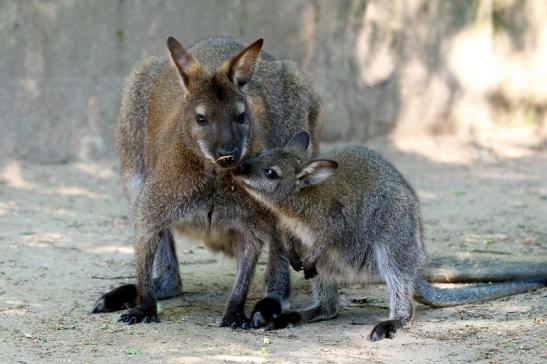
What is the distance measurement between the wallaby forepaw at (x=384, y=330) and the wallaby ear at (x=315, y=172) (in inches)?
37.6

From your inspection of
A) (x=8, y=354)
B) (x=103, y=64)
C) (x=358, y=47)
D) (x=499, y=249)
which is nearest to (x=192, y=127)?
(x=8, y=354)

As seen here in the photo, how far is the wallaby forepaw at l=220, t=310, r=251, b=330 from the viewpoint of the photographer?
21.9 feet

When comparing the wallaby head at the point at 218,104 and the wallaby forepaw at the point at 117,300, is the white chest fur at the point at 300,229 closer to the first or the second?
the wallaby head at the point at 218,104

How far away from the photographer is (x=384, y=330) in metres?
6.37

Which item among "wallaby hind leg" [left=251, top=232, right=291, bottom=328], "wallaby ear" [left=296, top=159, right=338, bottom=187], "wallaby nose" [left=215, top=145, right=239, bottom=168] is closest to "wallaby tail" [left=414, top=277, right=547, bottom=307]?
"wallaby hind leg" [left=251, top=232, right=291, bottom=328]

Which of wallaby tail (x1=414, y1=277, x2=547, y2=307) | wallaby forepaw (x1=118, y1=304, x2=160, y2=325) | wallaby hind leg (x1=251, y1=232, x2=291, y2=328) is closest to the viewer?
wallaby forepaw (x1=118, y1=304, x2=160, y2=325)

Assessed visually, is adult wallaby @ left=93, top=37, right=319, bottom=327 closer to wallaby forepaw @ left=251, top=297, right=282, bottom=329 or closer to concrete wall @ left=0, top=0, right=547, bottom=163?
wallaby forepaw @ left=251, top=297, right=282, bottom=329

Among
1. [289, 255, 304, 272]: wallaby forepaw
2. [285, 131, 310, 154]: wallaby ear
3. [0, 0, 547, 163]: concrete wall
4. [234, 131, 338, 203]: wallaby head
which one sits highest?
[0, 0, 547, 163]: concrete wall

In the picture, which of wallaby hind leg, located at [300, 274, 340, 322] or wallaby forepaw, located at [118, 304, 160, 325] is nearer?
wallaby forepaw, located at [118, 304, 160, 325]

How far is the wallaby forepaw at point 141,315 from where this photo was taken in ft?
21.8

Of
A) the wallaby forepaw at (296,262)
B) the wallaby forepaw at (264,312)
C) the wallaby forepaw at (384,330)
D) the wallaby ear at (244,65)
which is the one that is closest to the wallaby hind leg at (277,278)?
the wallaby forepaw at (264,312)

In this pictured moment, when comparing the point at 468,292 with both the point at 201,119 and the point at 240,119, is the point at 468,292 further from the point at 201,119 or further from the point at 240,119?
the point at 201,119

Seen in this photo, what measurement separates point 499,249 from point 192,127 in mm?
3138

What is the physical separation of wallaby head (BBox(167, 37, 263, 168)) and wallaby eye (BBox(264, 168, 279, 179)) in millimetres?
182
